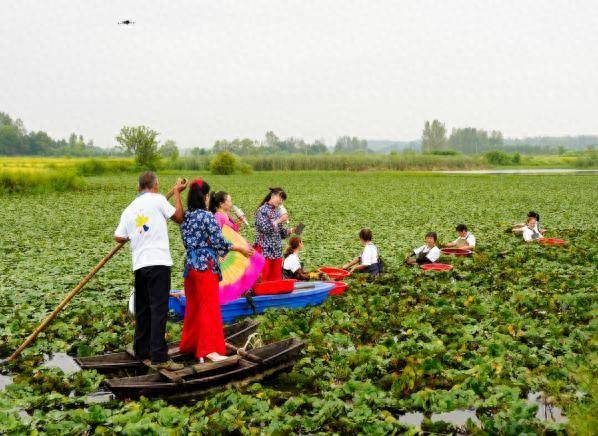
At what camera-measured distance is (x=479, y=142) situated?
181m

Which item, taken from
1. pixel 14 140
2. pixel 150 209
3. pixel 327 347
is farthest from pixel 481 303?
pixel 14 140

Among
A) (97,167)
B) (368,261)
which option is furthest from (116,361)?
(97,167)

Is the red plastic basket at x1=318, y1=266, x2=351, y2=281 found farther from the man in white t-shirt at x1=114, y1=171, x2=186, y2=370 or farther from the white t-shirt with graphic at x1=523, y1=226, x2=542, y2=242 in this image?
the white t-shirt with graphic at x1=523, y1=226, x2=542, y2=242

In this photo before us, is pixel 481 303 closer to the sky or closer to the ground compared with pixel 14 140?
closer to the ground

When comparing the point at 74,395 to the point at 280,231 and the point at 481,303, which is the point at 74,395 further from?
the point at 481,303

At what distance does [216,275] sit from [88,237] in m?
10.7

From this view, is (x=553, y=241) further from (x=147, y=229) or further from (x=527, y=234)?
(x=147, y=229)

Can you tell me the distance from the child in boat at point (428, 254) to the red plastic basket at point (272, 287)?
12.3 ft

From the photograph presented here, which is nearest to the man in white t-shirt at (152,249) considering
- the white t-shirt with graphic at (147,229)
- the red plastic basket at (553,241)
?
the white t-shirt with graphic at (147,229)

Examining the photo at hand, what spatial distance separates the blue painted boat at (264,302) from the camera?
7617mm

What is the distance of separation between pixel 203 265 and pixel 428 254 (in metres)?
6.11

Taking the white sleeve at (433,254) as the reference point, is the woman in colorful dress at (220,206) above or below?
above

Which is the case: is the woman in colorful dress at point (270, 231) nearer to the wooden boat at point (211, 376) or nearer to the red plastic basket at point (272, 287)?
the red plastic basket at point (272, 287)

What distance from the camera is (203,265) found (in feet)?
18.6
